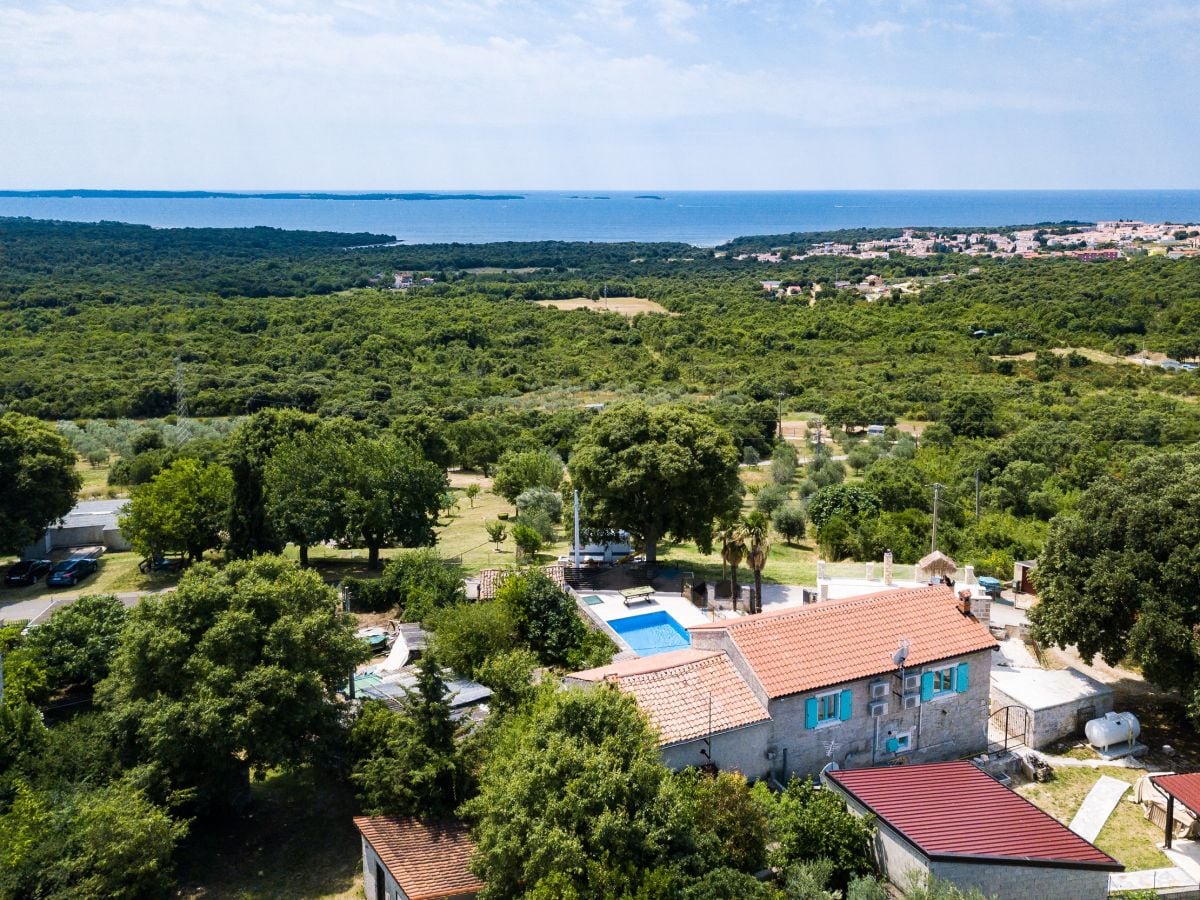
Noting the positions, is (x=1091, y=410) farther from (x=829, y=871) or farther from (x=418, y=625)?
(x=829, y=871)

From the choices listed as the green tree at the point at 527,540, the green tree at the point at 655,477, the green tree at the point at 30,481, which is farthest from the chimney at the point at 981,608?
the green tree at the point at 30,481

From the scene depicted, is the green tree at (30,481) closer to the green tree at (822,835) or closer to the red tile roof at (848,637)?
the red tile roof at (848,637)

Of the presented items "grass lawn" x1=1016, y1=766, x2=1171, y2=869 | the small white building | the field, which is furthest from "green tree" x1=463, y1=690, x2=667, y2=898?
the field

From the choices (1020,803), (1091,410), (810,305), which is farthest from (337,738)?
(810,305)

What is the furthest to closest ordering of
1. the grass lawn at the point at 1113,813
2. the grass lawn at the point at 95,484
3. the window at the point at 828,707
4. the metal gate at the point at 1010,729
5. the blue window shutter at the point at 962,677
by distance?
1. the grass lawn at the point at 95,484
2. the metal gate at the point at 1010,729
3. the blue window shutter at the point at 962,677
4. the window at the point at 828,707
5. the grass lawn at the point at 1113,813

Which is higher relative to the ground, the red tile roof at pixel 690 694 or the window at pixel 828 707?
the red tile roof at pixel 690 694

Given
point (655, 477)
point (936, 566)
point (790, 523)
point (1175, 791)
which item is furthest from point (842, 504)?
point (1175, 791)

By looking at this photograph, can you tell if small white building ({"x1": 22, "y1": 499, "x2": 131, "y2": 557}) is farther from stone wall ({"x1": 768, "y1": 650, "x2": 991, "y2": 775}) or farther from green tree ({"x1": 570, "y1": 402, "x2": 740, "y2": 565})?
stone wall ({"x1": 768, "y1": 650, "x2": 991, "y2": 775})
